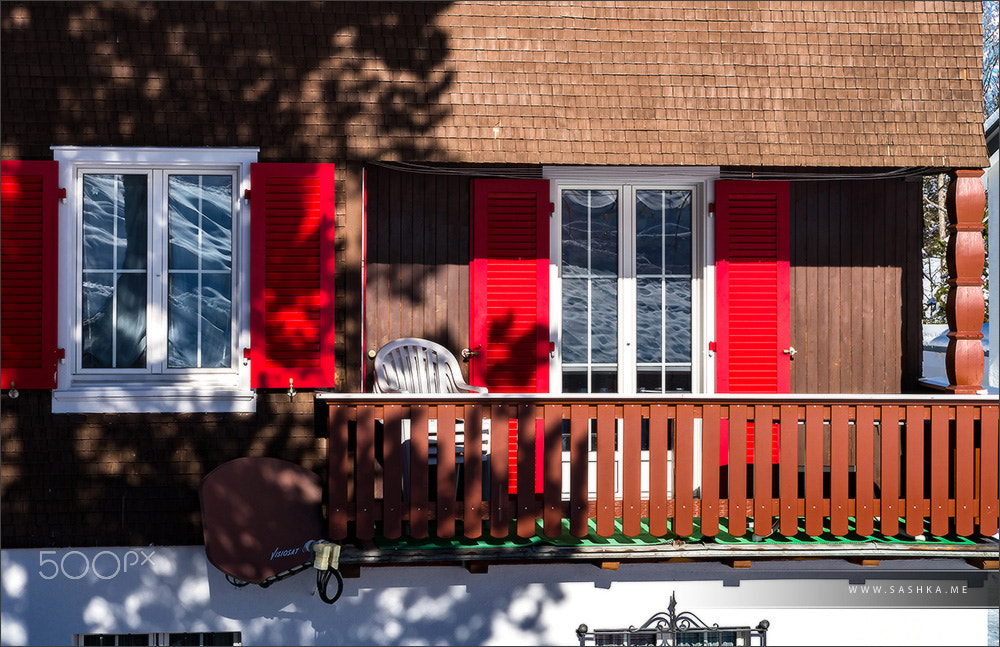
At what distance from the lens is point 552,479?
20.5 feet

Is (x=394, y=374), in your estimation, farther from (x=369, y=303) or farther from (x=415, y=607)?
(x=415, y=607)

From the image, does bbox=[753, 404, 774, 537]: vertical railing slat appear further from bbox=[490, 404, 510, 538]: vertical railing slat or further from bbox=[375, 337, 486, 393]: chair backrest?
bbox=[375, 337, 486, 393]: chair backrest

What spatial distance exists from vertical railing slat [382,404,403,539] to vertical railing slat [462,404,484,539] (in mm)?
429

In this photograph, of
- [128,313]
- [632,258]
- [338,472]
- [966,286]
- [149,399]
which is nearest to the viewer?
[338,472]

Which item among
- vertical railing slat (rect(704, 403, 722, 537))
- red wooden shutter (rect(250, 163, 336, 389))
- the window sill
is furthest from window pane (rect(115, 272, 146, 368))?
vertical railing slat (rect(704, 403, 722, 537))

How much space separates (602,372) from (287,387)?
2.55m

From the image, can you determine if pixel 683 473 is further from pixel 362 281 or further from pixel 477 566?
pixel 362 281

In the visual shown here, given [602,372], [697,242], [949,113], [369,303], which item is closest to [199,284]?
[369,303]

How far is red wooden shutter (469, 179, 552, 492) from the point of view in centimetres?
751

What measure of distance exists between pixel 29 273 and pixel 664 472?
4521 millimetres

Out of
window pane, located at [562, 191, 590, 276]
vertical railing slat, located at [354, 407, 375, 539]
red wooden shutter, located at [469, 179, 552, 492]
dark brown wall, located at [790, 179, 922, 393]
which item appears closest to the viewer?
vertical railing slat, located at [354, 407, 375, 539]

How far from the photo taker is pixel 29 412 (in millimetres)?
6555

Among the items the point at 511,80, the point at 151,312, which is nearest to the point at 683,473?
the point at 511,80

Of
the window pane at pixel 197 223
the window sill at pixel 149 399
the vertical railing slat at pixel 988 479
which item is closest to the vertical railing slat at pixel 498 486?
the window sill at pixel 149 399
